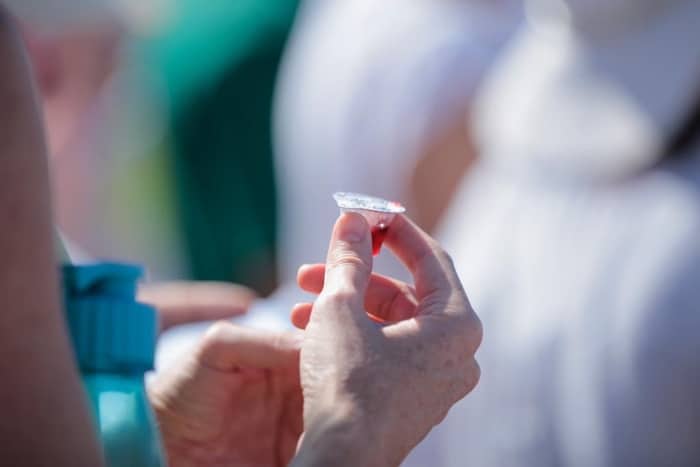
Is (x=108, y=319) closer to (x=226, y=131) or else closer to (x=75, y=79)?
(x=226, y=131)

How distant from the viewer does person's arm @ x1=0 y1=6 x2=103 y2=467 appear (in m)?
0.60

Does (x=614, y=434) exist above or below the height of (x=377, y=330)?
below

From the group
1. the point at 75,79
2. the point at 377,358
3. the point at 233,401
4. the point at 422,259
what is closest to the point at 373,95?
the point at 75,79

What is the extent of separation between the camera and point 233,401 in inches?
40.7

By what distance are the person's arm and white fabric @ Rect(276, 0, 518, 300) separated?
4.30 feet

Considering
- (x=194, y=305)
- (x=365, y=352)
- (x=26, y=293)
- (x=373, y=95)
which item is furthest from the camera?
(x=373, y=95)

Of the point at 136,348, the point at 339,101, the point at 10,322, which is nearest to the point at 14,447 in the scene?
the point at 10,322

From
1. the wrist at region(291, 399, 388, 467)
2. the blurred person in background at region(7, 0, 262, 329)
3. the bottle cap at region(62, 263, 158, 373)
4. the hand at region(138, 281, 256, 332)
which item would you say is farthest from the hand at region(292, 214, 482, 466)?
the blurred person in background at region(7, 0, 262, 329)

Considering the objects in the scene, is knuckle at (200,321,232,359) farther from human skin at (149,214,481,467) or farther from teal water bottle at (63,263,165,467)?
teal water bottle at (63,263,165,467)

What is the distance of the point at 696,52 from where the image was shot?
58.7 inches

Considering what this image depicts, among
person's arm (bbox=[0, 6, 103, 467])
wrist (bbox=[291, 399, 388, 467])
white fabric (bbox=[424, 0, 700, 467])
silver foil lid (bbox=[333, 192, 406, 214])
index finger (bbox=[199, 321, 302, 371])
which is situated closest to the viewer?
person's arm (bbox=[0, 6, 103, 467])

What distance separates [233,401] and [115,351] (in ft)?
1.01

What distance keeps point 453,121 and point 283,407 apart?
3.09ft

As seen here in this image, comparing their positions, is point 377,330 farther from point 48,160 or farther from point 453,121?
point 453,121
